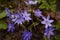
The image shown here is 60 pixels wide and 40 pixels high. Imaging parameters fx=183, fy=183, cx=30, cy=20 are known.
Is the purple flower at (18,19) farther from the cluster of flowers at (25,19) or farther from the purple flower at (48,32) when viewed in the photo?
the purple flower at (48,32)

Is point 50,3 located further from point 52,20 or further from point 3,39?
point 3,39

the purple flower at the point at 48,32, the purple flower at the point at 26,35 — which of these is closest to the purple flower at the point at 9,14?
the purple flower at the point at 26,35

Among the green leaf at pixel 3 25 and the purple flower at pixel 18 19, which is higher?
the purple flower at pixel 18 19

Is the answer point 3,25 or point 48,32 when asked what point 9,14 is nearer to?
point 3,25

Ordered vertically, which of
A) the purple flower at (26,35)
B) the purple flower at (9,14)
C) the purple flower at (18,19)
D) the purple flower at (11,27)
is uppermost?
the purple flower at (9,14)

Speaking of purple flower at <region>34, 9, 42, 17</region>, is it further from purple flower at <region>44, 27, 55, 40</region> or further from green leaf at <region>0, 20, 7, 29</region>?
green leaf at <region>0, 20, 7, 29</region>

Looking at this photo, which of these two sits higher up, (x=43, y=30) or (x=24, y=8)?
(x=24, y=8)

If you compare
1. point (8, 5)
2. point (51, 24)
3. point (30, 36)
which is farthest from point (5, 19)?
point (51, 24)

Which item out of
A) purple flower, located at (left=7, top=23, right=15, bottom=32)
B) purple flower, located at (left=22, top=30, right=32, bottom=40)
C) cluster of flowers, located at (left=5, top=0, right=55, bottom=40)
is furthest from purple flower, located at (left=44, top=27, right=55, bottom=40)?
purple flower, located at (left=7, top=23, right=15, bottom=32)

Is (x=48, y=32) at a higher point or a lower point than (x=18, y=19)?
lower

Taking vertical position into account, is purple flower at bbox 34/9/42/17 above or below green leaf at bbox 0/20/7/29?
above

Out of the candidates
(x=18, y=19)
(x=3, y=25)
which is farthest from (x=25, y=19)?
(x=3, y=25)
